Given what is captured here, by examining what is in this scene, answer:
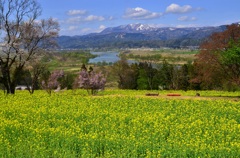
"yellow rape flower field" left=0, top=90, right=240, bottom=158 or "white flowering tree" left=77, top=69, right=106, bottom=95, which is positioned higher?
"white flowering tree" left=77, top=69, right=106, bottom=95

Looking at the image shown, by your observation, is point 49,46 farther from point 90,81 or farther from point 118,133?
point 118,133

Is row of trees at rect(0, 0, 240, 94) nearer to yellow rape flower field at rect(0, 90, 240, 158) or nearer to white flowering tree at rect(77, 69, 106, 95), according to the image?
white flowering tree at rect(77, 69, 106, 95)

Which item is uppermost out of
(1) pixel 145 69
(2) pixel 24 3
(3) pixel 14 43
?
(2) pixel 24 3

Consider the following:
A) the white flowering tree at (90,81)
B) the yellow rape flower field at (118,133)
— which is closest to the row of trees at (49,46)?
the white flowering tree at (90,81)

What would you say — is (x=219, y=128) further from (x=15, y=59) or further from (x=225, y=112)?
(x=15, y=59)

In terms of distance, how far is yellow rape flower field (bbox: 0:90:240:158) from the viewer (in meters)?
13.7

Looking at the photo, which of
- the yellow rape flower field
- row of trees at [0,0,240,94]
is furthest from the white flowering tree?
the yellow rape flower field

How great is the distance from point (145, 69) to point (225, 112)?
63272 millimetres

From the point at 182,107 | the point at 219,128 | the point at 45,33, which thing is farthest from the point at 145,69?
the point at 219,128

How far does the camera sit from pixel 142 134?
16.8 meters

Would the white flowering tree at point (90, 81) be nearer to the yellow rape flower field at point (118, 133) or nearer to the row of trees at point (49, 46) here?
the row of trees at point (49, 46)

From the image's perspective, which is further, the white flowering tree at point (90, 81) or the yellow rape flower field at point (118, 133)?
the white flowering tree at point (90, 81)

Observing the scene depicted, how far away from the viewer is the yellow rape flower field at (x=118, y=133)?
13.7 metres

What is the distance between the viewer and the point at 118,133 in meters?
17.2
